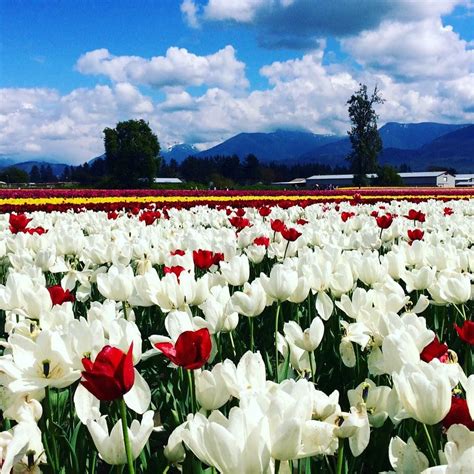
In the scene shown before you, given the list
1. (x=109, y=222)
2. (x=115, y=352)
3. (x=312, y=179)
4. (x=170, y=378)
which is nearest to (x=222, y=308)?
(x=170, y=378)

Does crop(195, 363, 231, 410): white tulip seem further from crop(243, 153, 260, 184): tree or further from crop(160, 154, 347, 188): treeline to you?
crop(243, 153, 260, 184): tree

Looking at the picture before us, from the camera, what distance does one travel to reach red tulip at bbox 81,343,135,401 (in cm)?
149

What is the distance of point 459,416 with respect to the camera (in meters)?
1.49

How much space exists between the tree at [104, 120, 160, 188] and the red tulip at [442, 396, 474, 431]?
77211 millimetres

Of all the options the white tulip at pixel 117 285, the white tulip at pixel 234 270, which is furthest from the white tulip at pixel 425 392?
the white tulip at pixel 234 270

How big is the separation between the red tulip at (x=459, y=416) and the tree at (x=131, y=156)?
77.2 metres

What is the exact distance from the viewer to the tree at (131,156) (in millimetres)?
79438

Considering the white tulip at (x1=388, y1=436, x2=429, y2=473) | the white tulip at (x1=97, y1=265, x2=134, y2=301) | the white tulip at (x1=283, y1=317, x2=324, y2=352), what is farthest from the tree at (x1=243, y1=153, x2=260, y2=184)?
the white tulip at (x1=388, y1=436, x2=429, y2=473)

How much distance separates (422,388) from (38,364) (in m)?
1.16

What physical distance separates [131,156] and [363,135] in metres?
30.0

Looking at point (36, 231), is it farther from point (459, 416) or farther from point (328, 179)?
point (328, 179)

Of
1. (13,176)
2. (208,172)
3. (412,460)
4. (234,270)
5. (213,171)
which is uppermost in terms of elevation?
(13,176)

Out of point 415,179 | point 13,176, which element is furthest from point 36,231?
point 415,179

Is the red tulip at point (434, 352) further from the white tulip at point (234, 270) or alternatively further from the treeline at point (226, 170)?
the treeline at point (226, 170)
